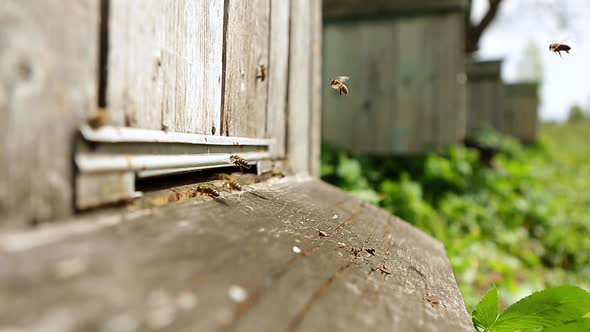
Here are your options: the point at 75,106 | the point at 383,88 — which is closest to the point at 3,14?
the point at 75,106

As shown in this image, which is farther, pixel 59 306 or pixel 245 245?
pixel 245 245

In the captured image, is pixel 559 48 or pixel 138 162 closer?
pixel 138 162

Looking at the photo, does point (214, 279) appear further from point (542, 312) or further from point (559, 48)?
point (559, 48)

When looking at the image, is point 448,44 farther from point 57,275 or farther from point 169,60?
point 57,275

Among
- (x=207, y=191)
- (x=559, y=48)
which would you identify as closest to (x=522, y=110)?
(x=559, y=48)

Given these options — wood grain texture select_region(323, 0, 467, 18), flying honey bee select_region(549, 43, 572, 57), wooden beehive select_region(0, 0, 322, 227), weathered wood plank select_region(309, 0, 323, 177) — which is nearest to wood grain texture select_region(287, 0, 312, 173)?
weathered wood plank select_region(309, 0, 323, 177)
